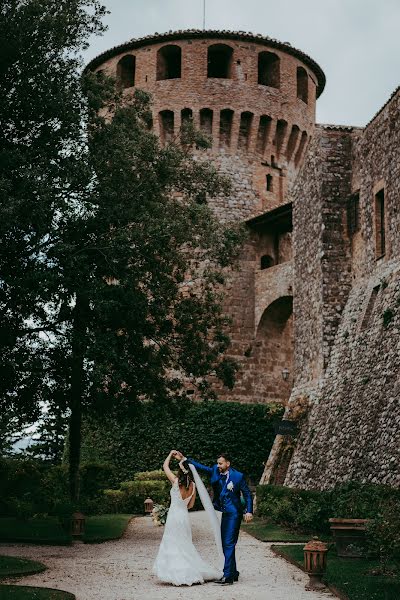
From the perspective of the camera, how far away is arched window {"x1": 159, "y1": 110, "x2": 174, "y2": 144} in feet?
111

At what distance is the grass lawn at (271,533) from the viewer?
17.1 m

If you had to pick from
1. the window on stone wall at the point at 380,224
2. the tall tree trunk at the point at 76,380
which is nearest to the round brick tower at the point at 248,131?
the window on stone wall at the point at 380,224

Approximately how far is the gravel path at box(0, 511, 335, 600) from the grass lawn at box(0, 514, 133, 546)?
16.7 inches

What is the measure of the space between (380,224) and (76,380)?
8545 millimetres

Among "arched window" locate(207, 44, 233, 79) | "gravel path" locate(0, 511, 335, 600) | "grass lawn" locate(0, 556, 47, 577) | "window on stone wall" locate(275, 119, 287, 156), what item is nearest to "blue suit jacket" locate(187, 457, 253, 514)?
"gravel path" locate(0, 511, 335, 600)

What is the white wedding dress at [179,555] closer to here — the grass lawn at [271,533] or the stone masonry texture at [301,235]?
the grass lawn at [271,533]

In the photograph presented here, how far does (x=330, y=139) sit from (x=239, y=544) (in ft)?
39.7

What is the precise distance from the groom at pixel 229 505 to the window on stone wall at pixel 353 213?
12.8 metres

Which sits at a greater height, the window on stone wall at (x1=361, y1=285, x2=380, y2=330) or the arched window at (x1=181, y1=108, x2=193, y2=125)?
Answer: the arched window at (x1=181, y1=108, x2=193, y2=125)

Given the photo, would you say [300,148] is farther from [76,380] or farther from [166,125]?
[76,380]

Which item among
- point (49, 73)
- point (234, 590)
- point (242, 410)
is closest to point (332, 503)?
point (234, 590)

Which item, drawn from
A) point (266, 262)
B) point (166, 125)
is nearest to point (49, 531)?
point (266, 262)

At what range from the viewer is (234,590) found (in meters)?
11.0

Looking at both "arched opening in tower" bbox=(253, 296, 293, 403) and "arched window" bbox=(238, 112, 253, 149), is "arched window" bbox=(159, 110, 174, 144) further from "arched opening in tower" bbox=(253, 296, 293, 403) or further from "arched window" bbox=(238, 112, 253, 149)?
"arched opening in tower" bbox=(253, 296, 293, 403)
